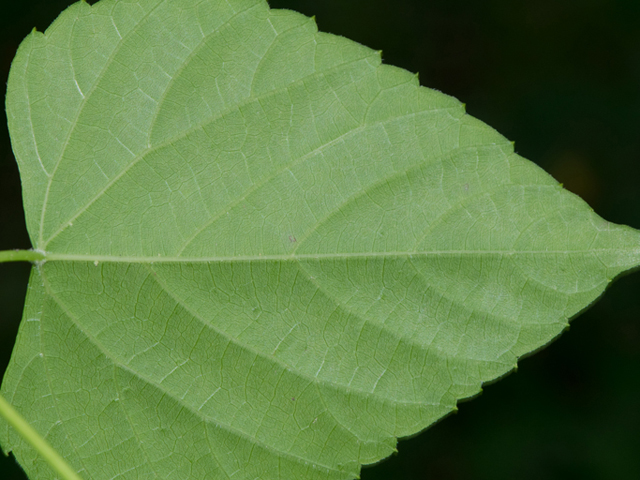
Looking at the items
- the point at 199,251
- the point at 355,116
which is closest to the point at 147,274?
the point at 199,251

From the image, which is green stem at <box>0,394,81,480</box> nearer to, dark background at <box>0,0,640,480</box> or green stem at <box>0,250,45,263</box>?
green stem at <box>0,250,45,263</box>

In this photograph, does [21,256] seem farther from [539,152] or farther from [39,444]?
[539,152]

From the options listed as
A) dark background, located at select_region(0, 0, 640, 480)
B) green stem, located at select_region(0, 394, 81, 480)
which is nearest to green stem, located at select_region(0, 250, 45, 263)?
green stem, located at select_region(0, 394, 81, 480)

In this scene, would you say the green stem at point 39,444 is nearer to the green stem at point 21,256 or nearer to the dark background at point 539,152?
the green stem at point 21,256

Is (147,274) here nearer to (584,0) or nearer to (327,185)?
(327,185)

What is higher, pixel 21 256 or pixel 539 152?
pixel 21 256

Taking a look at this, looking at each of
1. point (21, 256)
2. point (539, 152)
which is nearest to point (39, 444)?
point (21, 256)
